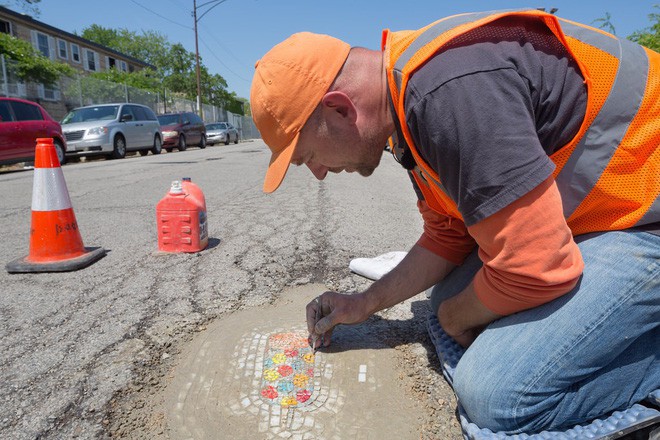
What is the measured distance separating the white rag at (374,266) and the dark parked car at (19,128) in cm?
943

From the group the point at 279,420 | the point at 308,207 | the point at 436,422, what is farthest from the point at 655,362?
the point at 308,207

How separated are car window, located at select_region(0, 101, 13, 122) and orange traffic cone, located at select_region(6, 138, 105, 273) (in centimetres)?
834

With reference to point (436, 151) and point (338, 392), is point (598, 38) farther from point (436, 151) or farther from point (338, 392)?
point (338, 392)

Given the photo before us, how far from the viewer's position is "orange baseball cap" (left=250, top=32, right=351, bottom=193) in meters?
1.37

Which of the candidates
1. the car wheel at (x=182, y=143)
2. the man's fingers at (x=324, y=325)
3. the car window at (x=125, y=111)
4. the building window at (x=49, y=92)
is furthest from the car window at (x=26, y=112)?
the man's fingers at (x=324, y=325)

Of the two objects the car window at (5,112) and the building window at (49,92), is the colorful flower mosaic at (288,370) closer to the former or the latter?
the car window at (5,112)

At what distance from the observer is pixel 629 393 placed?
146 cm

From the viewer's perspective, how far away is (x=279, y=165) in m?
1.50

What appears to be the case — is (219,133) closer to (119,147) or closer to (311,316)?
(119,147)

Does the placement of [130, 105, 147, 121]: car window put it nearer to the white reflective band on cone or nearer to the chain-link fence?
the chain-link fence

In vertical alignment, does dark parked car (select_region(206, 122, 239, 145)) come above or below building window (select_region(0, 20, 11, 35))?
below

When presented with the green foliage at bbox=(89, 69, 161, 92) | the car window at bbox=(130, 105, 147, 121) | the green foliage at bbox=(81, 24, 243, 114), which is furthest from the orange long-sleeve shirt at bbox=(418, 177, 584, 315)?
the green foliage at bbox=(81, 24, 243, 114)

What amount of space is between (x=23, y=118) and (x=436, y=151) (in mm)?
11398

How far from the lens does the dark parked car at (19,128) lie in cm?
959
